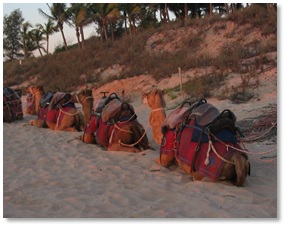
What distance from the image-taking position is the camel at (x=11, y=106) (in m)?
11.5

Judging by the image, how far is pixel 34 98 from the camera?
1300 centimetres

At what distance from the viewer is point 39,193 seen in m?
4.74

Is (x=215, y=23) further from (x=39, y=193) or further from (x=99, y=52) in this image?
(x=39, y=193)

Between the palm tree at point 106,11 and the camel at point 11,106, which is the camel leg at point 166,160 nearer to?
the camel at point 11,106

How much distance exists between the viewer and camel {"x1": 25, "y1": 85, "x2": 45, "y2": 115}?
488 inches

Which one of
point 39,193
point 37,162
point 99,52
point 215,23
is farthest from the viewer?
point 99,52

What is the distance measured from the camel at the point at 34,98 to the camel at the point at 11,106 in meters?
0.70

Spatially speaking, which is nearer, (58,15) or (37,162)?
(37,162)

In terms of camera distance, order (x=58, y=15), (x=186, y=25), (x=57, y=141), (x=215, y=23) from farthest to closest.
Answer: (x=58, y=15) → (x=186, y=25) → (x=215, y=23) → (x=57, y=141)

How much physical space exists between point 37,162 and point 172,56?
14646 mm

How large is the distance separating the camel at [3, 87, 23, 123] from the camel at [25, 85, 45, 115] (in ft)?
2.28

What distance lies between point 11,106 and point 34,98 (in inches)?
52.6

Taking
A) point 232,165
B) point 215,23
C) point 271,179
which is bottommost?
point 271,179

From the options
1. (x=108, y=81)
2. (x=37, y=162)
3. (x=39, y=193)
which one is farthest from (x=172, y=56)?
(x=39, y=193)
